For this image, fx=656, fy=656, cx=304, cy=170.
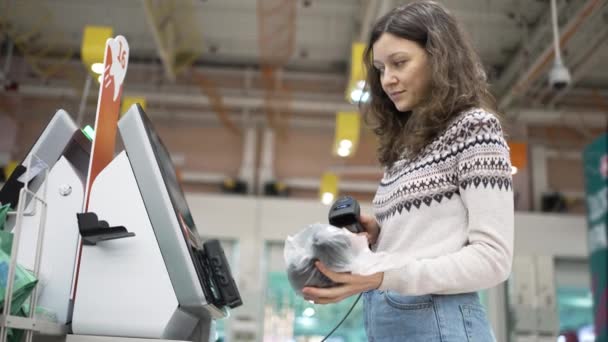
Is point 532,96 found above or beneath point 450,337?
above

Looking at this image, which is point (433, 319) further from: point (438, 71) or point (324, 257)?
point (438, 71)

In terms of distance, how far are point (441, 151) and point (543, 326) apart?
20.8 feet

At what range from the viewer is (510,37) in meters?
7.05

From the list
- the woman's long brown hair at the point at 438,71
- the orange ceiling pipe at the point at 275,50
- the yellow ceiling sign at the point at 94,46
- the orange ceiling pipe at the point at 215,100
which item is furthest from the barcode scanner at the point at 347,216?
the orange ceiling pipe at the point at 215,100

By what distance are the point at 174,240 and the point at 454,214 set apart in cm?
46

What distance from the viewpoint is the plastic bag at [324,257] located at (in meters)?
0.90

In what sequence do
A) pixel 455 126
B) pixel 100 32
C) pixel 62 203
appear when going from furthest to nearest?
1. pixel 100 32
2. pixel 62 203
3. pixel 455 126

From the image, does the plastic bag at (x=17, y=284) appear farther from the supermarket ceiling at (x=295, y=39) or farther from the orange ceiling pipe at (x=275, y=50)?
the orange ceiling pipe at (x=275, y=50)

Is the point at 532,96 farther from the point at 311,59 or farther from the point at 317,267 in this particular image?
the point at 317,267

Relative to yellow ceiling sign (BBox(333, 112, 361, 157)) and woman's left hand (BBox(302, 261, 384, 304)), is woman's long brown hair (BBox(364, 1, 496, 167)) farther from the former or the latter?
yellow ceiling sign (BBox(333, 112, 361, 157))

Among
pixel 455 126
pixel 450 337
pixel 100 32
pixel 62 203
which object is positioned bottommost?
pixel 450 337

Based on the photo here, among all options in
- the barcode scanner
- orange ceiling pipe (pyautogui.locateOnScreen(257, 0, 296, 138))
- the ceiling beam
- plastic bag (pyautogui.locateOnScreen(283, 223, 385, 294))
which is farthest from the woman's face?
the ceiling beam

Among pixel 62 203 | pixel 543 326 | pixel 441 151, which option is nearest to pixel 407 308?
pixel 441 151

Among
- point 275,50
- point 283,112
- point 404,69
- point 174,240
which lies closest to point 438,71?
point 404,69
